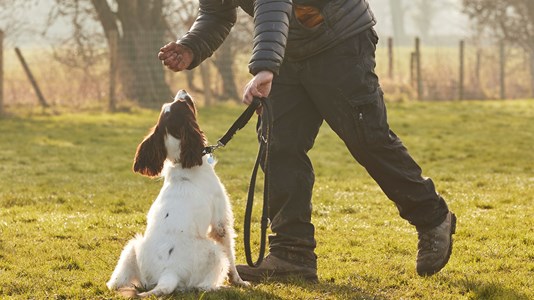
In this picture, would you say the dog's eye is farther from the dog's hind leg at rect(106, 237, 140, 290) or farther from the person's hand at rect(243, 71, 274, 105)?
the dog's hind leg at rect(106, 237, 140, 290)

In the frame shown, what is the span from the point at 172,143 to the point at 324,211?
365 centimetres

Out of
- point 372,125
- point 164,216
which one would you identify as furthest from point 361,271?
point 164,216

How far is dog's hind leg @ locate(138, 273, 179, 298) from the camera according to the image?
4.70m

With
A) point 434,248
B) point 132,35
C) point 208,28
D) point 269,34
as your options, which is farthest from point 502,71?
point 269,34

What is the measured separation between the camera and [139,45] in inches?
832

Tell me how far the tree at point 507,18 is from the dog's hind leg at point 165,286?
2574cm

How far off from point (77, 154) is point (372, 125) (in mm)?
9314

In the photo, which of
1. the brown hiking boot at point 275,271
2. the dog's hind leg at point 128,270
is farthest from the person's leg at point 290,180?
the dog's hind leg at point 128,270

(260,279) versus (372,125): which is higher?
(372,125)

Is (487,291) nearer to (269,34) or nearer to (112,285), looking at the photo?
(269,34)

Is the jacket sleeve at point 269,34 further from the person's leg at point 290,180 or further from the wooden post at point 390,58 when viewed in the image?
the wooden post at point 390,58

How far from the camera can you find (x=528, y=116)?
19.2 m

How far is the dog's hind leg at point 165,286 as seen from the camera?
15.4ft

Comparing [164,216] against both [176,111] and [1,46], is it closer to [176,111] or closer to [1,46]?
[176,111]
